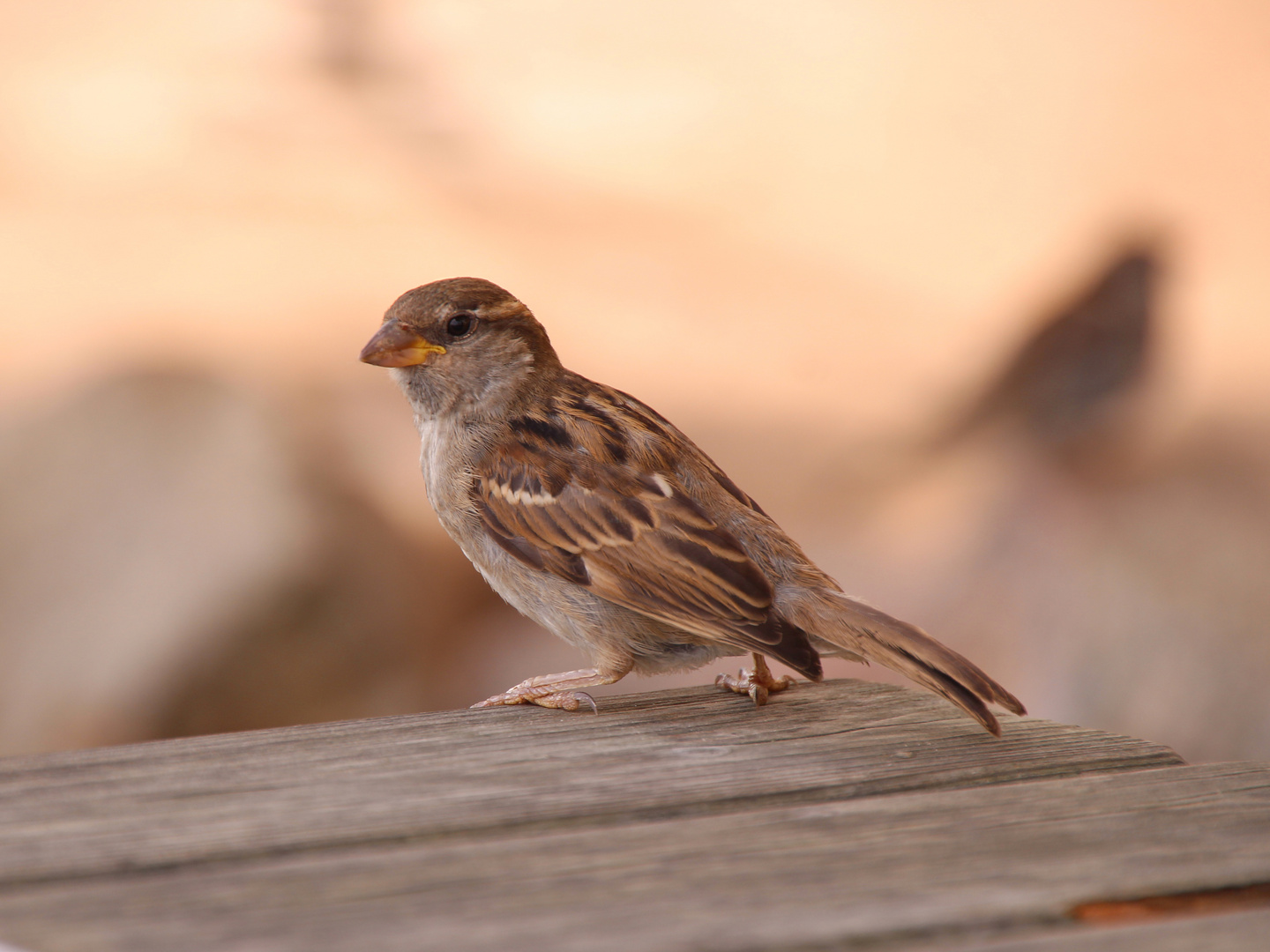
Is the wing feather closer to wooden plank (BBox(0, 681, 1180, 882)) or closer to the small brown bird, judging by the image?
the small brown bird

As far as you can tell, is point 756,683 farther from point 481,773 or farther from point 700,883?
point 700,883

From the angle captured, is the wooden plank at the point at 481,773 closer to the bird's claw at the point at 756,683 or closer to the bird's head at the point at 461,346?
the bird's claw at the point at 756,683

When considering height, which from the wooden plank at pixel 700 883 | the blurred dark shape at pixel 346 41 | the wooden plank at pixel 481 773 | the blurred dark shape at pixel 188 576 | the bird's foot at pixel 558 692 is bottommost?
the wooden plank at pixel 700 883

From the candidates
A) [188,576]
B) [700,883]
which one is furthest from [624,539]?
[188,576]

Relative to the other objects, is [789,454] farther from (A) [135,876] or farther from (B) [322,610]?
(A) [135,876]

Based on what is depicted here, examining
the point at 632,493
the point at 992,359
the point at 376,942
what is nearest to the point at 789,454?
the point at 992,359

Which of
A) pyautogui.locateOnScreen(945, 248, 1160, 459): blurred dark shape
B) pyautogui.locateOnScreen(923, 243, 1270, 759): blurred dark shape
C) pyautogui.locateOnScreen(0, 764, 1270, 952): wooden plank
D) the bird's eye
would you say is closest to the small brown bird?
the bird's eye

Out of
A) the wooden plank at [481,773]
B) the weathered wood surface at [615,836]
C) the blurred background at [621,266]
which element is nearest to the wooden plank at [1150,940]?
the weathered wood surface at [615,836]
